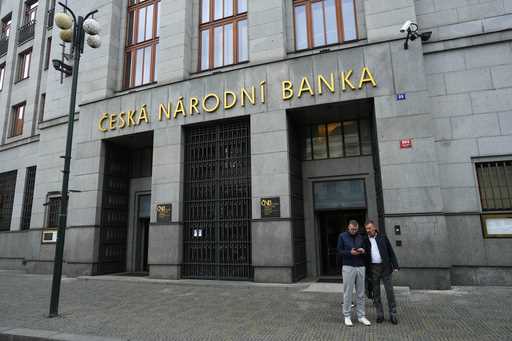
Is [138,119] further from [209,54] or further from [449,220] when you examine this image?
[449,220]

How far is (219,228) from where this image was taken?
1357 centimetres

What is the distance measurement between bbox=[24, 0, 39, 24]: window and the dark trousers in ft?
92.9

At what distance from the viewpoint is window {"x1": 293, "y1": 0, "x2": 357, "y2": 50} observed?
1340 centimetres

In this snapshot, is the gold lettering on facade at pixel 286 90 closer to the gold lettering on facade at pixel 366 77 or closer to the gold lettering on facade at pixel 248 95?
the gold lettering on facade at pixel 248 95

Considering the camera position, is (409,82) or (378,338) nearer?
(378,338)

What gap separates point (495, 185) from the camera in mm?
11117

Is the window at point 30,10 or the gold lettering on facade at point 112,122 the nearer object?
the gold lettering on facade at point 112,122

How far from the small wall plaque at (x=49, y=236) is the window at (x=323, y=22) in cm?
1511

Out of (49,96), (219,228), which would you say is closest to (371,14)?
(219,228)

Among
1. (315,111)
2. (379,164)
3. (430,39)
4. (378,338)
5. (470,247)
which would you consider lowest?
(378,338)

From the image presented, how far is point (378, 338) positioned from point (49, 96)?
67.9 feet

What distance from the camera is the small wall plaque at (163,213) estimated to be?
550 inches

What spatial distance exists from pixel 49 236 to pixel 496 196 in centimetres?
1983

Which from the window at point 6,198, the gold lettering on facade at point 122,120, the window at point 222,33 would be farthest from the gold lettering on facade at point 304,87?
the window at point 6,198
